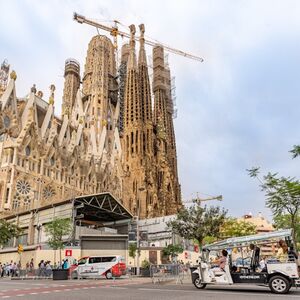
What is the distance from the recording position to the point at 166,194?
96.5m

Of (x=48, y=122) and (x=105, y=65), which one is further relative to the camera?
(x=105, y=65)

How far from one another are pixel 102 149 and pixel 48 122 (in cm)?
2031

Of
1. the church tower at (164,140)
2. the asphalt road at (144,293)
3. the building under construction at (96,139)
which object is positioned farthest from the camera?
the church tower at (164,140)

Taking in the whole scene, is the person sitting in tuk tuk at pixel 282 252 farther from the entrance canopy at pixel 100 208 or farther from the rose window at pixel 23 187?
the rose window at pixel 23 187

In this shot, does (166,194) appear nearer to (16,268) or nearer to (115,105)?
(115,105)

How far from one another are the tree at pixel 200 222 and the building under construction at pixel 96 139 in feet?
52.3

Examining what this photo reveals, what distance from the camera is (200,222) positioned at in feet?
94.3

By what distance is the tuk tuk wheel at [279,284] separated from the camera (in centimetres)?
1360

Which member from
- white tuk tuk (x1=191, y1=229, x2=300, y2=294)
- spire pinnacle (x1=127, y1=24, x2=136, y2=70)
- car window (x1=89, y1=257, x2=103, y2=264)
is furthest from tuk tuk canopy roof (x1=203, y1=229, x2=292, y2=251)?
spire pinnacle (x1=127, y1=24, x2=136, y2=70)

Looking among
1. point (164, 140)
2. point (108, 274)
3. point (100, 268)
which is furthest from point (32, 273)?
point (164, 140)

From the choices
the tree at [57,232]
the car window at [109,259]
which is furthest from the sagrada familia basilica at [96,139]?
the car window at [109,259]

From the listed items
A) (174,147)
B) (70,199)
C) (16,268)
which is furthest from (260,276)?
(174,147)

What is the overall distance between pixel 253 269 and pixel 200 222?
14105 mm

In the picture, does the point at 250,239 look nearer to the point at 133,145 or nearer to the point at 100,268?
the point at 100,268
